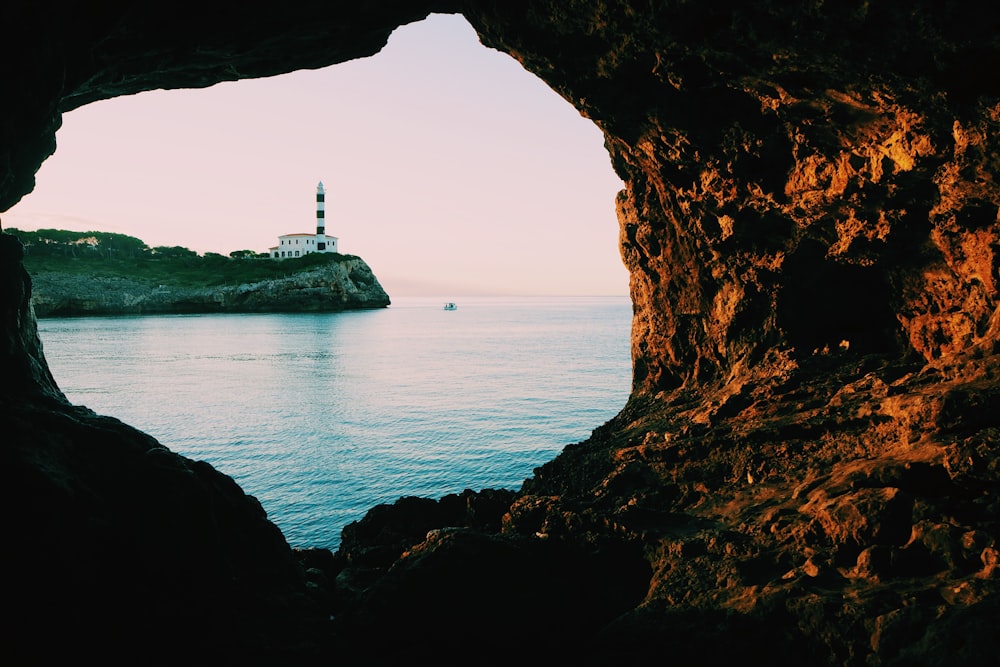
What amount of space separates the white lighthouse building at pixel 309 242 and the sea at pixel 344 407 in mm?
80282

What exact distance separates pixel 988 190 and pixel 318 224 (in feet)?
554

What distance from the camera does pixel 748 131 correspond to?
14211 millimetres

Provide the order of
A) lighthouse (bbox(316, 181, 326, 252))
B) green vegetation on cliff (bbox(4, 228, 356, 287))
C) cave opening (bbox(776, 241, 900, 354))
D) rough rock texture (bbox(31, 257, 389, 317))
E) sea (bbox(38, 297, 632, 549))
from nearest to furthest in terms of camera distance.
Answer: cave opening (bbox(776, 241, 900, 354)) < sea (bbox(38, 297, 632, 549)) < rough rock texture (bbox(31, 257, 389, 317)) < green vegetation on cliff (bbox(4, 228, 356, 287)) < lighthouse (bbox(316, 181, 326, 252))

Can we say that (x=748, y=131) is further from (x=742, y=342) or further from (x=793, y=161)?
(x=742, y=342)

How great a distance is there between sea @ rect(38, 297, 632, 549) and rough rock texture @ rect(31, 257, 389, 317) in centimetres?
5194

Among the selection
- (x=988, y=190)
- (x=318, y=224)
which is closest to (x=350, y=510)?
(x=988, y=190)

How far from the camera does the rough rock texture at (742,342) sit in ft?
26.4

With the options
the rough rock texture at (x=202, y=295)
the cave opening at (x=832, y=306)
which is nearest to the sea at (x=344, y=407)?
the cave opening at (x=832, y=306)

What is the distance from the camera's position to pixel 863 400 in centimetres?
1203

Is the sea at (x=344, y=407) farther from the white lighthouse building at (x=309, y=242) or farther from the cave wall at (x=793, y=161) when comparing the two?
the white lighthouse building at (x=309, y=242)

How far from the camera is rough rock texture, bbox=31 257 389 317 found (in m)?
133

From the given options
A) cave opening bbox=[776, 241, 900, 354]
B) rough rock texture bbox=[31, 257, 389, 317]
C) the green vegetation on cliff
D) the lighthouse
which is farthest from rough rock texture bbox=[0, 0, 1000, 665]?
the lighthouse

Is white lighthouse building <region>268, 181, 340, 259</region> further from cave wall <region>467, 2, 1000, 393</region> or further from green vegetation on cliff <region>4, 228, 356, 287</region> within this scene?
cave wall <region>467, 2, 1000, 393</region>

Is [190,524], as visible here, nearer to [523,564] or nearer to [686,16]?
[523,564]
